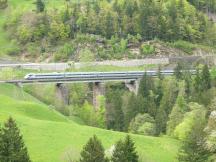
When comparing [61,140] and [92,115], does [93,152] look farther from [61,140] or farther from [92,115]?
[92,115]

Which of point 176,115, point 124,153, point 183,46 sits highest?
point 124,153

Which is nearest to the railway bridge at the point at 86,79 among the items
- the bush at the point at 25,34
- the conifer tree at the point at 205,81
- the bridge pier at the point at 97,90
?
the bridge pier at the point at 97,90

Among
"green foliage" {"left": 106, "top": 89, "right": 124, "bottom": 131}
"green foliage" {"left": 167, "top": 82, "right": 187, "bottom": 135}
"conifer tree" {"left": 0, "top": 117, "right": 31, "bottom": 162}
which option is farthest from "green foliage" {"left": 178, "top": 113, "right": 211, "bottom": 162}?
"green foliage" {"left": 106, "top": 89, "right": 124, "bottom": 131}

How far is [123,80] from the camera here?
138 metres

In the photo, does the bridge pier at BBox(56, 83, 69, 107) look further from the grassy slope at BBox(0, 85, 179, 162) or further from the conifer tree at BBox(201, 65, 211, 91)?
the grassy slope at BBox(0, 85, 179, 162)

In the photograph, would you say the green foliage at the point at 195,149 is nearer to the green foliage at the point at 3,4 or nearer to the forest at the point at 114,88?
the forest at the point at 114,88

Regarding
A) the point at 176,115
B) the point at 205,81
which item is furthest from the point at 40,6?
the point at 176,115

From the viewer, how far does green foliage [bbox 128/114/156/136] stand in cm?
9600

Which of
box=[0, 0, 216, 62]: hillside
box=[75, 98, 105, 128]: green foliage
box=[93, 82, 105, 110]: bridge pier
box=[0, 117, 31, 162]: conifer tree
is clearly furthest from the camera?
box=[0, 0, 216, 62]: hillside

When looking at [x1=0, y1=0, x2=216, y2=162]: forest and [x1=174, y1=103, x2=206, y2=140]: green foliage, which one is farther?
[x1=174, y1=103, x2=206, y2=140]: green foliage

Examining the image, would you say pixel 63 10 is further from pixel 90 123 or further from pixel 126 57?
pixel 90 123

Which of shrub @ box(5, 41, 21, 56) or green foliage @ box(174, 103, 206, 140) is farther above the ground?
green foliage @ box(174, 103, 206, 140)

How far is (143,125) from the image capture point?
3819 inches

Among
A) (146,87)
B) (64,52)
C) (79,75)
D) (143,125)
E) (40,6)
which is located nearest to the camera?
(143,125)
